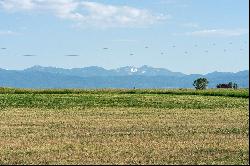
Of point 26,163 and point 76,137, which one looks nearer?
point 26,163

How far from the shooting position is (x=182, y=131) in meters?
31.0

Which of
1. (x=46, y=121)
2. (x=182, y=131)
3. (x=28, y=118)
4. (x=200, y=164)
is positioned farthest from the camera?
(x=28, y=118)

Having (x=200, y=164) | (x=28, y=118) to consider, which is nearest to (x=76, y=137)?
(x=200, y=164)

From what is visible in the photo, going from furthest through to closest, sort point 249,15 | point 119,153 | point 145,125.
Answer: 1. point 145,125
2. point 119,153
3. point 249,15

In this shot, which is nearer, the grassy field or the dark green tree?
the grassy field

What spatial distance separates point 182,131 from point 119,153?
360 inches

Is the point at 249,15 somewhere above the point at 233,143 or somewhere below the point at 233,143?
above

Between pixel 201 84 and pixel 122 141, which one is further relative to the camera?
pixel 201 84

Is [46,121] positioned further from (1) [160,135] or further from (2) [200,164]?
(2) [200,164]

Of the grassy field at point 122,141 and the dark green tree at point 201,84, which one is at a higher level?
the dark green tree at point 201,84

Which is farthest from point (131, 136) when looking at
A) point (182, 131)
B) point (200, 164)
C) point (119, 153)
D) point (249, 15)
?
point (249, 15)

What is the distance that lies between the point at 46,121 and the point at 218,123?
11.2 m

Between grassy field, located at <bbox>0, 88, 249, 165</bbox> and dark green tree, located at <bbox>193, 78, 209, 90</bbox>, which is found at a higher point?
dark green tree, located at <bbox>193, 78, 209, 90</bbox>

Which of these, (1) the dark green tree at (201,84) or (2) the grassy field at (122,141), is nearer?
(2) the grassy field at (122,141)
